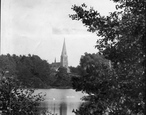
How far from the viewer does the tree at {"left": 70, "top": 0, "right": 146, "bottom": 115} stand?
16.3ft

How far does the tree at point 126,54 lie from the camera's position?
16.3 ft

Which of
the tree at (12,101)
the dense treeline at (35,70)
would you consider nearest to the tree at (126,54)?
the tree at (12,101)

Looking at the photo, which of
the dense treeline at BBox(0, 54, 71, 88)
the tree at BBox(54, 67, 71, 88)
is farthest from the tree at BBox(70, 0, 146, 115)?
the tree at BBox(54, 67, 71, 88)

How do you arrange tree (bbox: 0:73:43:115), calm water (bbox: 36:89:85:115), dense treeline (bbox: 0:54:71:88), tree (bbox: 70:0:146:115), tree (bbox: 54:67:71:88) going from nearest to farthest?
tree (bbox: 70:0:146:115) → tree (bbox: 0:73:43:115) → calm water (bbox: 36:89:85:115) → dense treeline (bbox: 0:54:71:88) → tree (bbox: 54:67:71:88)

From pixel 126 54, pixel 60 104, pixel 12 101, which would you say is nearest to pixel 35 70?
pixel 60 104

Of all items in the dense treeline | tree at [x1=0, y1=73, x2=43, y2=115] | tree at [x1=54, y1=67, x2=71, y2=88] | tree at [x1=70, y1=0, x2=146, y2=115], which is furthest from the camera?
tree at [x1=54, y1=67, x2=71, y2=88]

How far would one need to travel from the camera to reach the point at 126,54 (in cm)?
512

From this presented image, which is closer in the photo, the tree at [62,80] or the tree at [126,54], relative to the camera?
the tree at [126,54]

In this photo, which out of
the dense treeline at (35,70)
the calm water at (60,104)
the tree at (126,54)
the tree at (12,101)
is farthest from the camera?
the dense treeline at (35,70)

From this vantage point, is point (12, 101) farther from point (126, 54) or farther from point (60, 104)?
point (60, 104)

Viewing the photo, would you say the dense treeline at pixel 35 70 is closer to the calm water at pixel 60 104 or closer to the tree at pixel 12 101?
the calm water at pixel 60 104

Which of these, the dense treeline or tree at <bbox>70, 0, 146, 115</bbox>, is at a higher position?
the dense treeline

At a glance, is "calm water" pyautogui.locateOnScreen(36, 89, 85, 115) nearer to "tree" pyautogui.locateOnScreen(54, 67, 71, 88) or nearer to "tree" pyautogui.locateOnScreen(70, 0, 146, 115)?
"tree" pyautogui.locateOnScreen(70, 0, 146, 115)

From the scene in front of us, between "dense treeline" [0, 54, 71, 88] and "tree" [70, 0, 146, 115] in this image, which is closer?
"tree" [70, 0, 146, 115]
